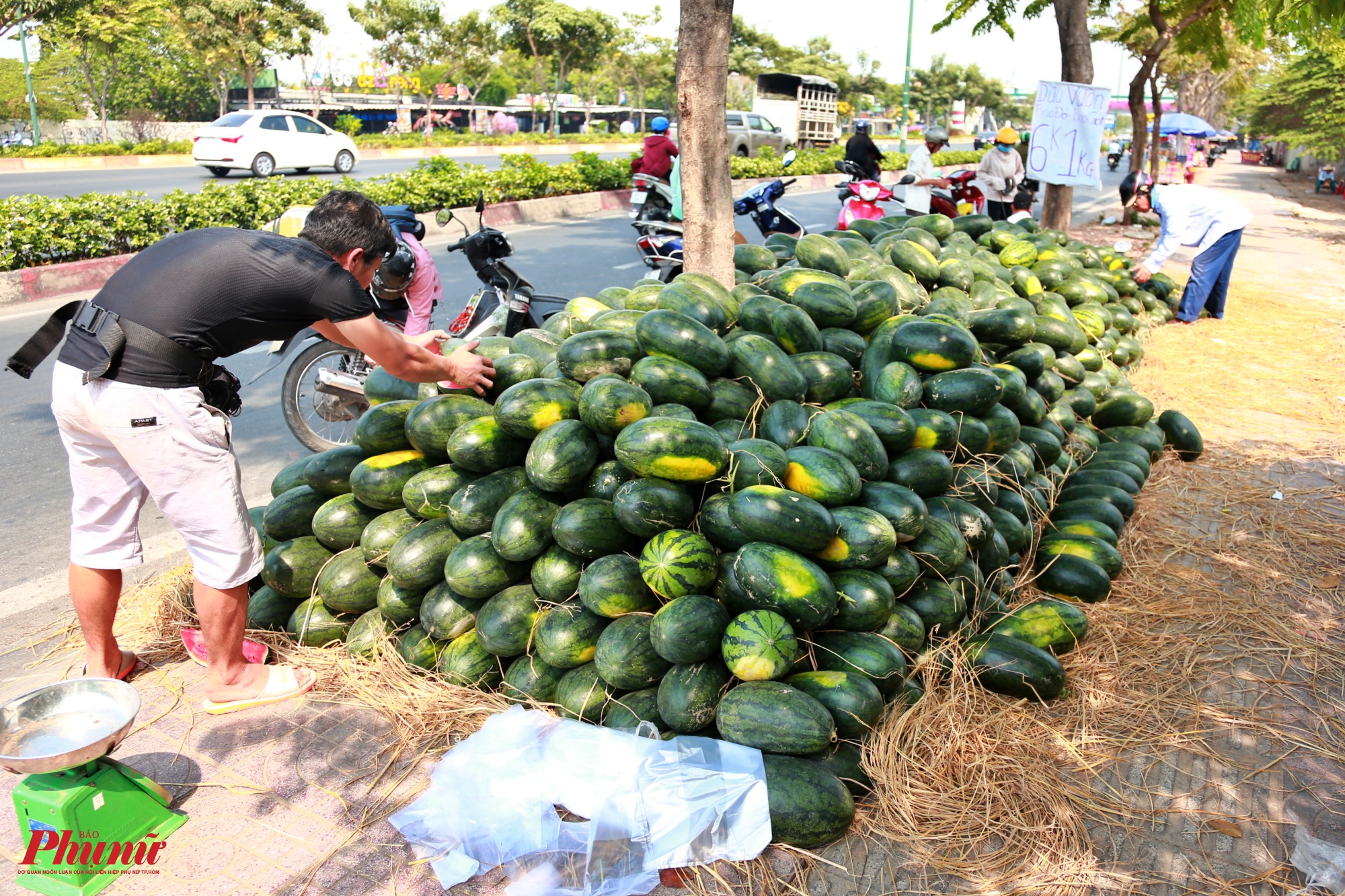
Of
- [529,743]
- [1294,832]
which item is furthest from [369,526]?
[1294,832]

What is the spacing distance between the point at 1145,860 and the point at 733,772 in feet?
3.98

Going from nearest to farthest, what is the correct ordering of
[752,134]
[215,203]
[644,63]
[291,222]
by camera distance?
[291,222], [215,203], [752,134], [644,63]

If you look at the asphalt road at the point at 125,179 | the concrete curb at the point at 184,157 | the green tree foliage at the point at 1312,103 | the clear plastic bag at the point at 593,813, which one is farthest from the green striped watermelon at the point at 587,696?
the green tree foliage at the point at 1312,103

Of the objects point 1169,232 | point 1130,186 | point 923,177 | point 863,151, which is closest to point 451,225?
point 863,151

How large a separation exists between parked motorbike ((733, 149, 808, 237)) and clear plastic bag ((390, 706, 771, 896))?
773cm

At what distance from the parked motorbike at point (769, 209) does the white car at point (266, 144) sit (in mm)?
16350

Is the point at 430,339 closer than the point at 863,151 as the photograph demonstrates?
Yes

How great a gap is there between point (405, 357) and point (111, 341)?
2.98ft

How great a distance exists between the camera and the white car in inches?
818

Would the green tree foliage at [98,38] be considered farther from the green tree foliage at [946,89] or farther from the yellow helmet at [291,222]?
the green tree foliage at [946,89]

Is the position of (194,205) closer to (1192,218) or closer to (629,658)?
(629,658)

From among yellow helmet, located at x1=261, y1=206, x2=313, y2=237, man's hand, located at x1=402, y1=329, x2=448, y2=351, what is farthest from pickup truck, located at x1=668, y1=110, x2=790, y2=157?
man's hand, located at x1=402, y1=329, x2=448, y2=351

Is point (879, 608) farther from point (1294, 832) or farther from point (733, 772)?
point (1294, 832)

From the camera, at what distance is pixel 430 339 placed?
11.9 feet
